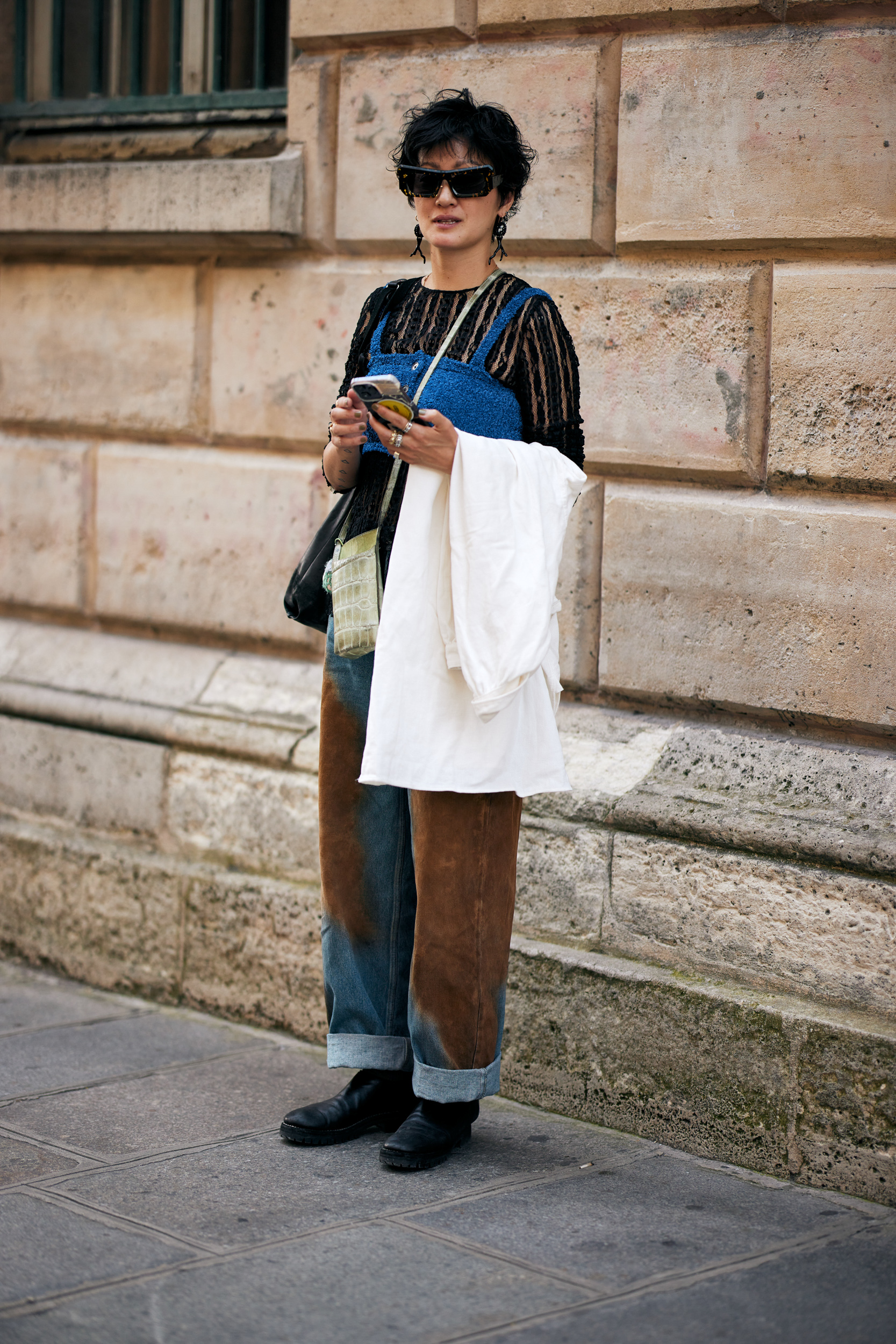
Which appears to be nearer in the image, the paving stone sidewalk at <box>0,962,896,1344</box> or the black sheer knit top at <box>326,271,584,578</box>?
the paving stone sidewalk at <box>0,962,896,1344</box>

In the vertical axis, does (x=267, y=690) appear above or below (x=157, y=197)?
below

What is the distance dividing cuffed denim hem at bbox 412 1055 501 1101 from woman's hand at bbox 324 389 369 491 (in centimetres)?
124

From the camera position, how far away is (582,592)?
13.5 feet

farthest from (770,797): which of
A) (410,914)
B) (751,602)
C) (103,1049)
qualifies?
(103,1049)

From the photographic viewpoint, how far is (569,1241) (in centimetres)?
305

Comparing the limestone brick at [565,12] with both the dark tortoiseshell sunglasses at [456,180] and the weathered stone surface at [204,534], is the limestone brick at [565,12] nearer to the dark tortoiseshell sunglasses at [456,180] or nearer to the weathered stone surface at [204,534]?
the dark tortoiseshell sunglasses at [456,180]

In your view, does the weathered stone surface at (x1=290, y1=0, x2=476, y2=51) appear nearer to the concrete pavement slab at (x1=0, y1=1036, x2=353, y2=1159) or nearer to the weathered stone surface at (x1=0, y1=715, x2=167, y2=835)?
the weathered stone surface at (x1=0, y1=715, x2=167, y2=835)

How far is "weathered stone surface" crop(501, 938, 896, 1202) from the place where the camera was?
335cm

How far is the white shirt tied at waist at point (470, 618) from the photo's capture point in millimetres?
3113

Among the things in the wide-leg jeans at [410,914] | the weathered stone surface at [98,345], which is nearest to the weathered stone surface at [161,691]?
the weathered stone surface at [98,345]

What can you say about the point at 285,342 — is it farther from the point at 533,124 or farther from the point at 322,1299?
the point at 322,1299

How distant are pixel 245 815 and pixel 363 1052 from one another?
1.18 meters

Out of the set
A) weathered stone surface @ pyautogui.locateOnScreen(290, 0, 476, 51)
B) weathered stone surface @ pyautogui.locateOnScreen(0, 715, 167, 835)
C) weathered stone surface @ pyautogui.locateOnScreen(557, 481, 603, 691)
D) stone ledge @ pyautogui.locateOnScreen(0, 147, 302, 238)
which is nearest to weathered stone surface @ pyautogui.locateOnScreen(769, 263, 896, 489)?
weathered stone surface @ pyautogui.locateOnScreen(557, 481, 603, 691)

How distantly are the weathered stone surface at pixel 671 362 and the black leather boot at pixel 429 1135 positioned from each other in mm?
1589
